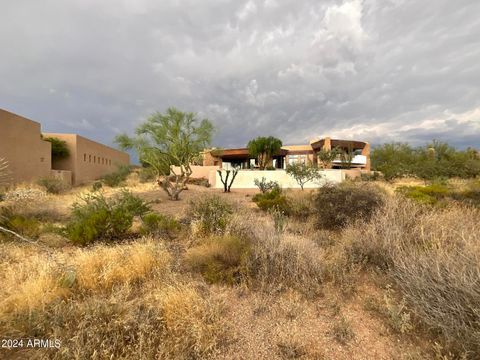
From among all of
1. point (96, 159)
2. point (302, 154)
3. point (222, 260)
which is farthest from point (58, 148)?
point (302, 154)

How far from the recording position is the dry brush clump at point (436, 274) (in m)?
2.29

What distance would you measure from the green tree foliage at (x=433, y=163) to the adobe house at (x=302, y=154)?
4204mm

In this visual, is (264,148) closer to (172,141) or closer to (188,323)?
(172,141)

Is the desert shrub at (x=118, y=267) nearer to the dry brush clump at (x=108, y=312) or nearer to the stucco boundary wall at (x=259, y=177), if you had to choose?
the dry brush clump at (x=108, y=312)

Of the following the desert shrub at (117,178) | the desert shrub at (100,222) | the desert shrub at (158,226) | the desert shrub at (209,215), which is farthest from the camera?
the desert shrub at (117,178)

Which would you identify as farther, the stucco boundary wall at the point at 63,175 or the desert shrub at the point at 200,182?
the desert shrub at the point at 200,182

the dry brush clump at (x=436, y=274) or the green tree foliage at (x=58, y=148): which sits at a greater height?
the green tree foliage at (x=58, y=148)

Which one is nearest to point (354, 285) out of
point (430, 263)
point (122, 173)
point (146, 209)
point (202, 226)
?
point (430, 263)

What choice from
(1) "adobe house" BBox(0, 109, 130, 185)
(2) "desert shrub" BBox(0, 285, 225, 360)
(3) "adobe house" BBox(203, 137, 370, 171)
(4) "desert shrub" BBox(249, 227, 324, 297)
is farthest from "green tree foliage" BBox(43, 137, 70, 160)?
(4) "desert shrub" BBox(249, 227, 324, 297)

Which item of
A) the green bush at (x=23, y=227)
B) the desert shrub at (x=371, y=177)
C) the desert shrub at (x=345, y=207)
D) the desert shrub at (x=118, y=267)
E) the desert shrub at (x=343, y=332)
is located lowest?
the desert shrub at (x=343, y=332)

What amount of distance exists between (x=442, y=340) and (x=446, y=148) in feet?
126

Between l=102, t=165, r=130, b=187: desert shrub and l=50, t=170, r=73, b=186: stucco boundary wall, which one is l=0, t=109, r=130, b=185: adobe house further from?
l=102, t=165, r=130, b=187: desert shrub

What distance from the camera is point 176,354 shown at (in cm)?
216

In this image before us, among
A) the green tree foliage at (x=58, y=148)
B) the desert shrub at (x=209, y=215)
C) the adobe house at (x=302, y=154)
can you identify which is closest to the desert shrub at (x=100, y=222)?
the desert shrub at (x=209, y=215)
